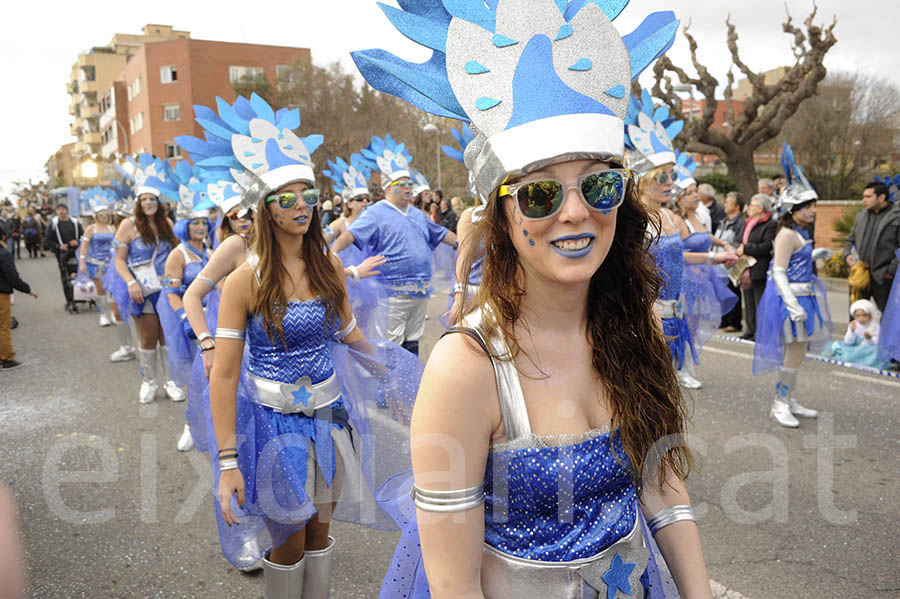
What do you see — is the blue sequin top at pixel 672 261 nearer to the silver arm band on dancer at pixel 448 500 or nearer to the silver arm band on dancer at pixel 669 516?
the silver arm band on dancer at pixel 669 516

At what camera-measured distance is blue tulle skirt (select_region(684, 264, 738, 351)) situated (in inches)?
257

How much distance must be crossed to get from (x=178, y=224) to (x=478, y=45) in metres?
6.03

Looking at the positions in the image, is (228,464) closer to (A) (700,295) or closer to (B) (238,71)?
(A) (700,295)

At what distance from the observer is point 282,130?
3.45m

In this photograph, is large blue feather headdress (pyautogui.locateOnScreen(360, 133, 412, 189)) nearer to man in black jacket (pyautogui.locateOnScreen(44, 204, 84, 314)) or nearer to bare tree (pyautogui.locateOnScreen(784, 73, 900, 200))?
man in black jacket (pyautogui.locateOnScreen(44, 204, 84, 314))

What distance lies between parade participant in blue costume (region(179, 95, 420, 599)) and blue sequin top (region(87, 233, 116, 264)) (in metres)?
9.26

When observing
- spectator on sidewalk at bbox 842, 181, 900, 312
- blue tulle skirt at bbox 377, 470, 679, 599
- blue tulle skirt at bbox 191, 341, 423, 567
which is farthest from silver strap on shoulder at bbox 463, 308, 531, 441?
spectator on sidewalk at bbox 842, 181, 900, 312

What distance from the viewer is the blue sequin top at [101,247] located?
11180mm

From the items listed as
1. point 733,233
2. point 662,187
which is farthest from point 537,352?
point 733,233

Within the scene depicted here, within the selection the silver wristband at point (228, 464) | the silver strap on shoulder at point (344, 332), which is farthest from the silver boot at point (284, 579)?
the silver strap on shoulder at point (344, 332)

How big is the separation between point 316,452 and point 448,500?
5.14 ft

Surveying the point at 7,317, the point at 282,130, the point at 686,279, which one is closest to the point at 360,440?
the point at 282,130

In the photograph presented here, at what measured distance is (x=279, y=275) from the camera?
2.89 metres

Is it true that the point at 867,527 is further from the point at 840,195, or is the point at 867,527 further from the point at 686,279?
the point at 840,195
